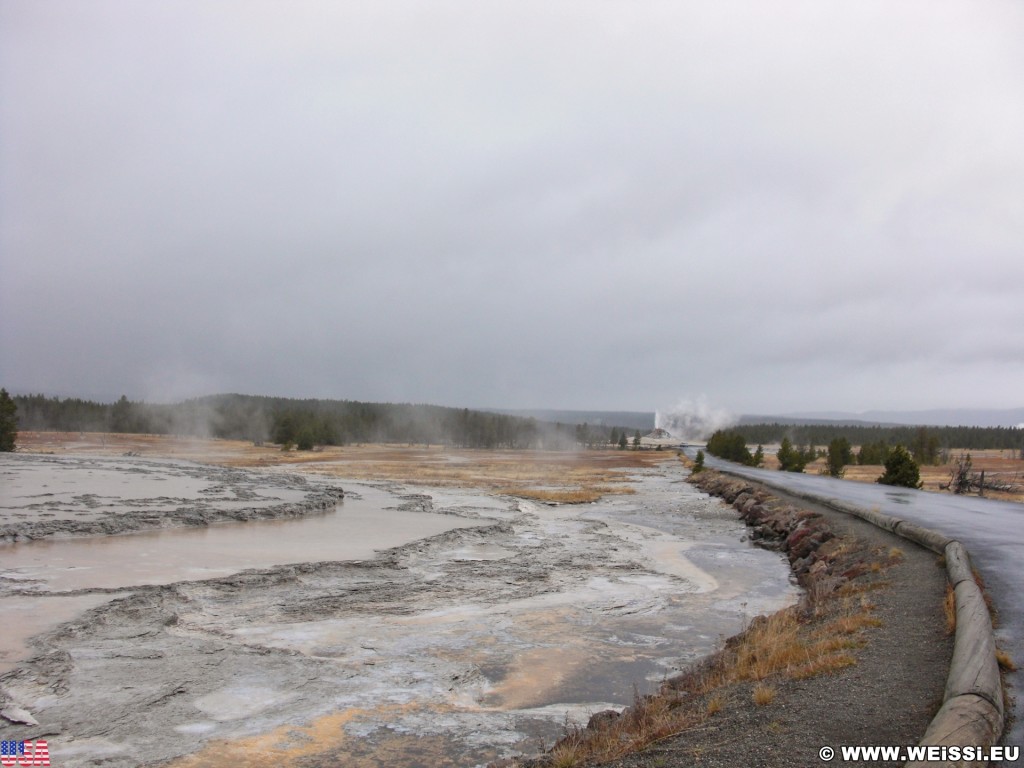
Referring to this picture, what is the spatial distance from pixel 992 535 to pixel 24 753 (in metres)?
18.3

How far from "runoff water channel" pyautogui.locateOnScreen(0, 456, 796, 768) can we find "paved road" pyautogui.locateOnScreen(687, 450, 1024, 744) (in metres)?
4.10

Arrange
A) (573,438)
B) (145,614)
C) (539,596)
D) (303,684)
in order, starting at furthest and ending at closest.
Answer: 1. (573,438)
2. (539,596)
3. (145,614)
4. (303,684)

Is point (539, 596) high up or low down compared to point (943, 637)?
down

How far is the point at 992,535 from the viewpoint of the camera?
1549 cm

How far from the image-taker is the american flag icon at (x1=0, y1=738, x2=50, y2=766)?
644 centimetres

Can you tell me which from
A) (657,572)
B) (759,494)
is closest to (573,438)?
(759,494)

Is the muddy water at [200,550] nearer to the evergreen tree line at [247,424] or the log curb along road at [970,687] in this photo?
the log curb along road at [970,687]

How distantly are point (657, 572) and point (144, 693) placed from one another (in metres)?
12.8

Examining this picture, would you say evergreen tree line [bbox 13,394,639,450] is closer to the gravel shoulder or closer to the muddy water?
the muddy water

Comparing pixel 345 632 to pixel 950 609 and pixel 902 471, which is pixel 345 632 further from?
pixel 902 471

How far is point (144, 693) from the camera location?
27.0 ft

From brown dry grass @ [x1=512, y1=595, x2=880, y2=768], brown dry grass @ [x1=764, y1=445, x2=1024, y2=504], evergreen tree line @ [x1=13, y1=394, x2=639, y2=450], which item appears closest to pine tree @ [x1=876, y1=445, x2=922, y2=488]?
brown dry grass @ [x1=764, y1=445, x2=1024, y2=504]

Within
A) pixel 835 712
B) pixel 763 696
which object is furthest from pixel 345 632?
pixel 835 712

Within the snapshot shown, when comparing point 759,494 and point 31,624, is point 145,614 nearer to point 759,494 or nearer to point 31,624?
point 31,624
